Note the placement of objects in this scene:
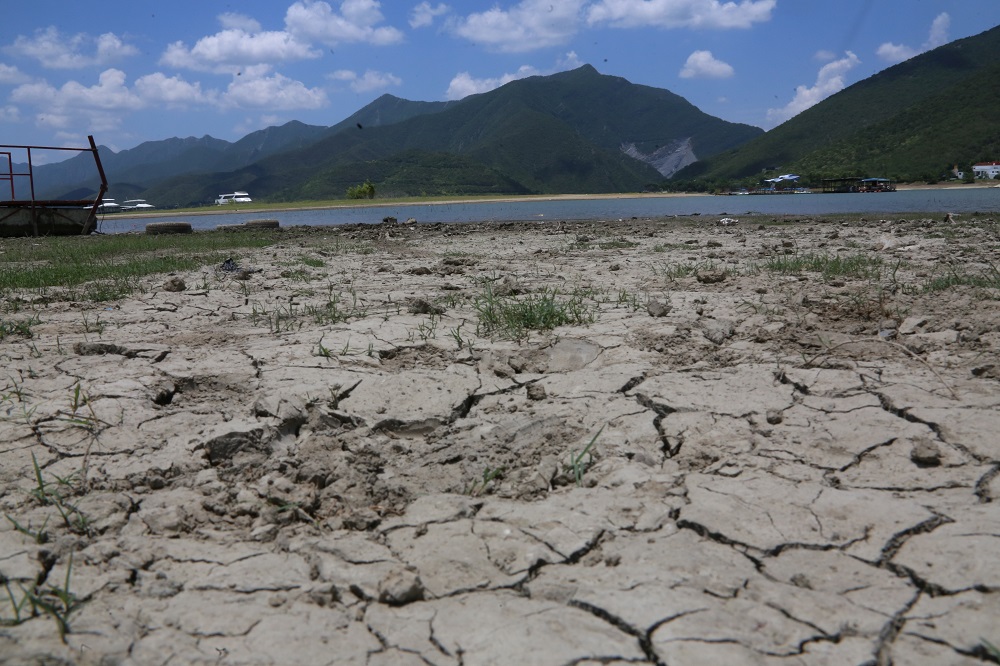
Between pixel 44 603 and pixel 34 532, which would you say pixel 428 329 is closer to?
pixel 34 532

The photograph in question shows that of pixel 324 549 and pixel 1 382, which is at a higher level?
pixel 1 382

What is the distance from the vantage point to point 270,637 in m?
1.55

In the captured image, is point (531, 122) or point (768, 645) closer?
point (768, 645)

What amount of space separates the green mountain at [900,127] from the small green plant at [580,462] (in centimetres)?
6216

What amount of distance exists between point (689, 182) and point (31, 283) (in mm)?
90604

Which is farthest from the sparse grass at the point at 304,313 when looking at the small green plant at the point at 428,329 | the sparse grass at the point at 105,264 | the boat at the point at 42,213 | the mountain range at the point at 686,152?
the mountain range at the point at 686,152

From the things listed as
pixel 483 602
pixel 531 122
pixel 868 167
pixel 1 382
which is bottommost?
pixel 483 602

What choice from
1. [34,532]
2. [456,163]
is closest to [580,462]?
[34,532]

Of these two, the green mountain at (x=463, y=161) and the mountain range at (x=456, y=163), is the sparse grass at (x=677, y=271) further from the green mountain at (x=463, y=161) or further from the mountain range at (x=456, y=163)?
the green mountain at (x=463, y=161)

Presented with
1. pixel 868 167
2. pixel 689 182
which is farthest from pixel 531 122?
pixel 868 167

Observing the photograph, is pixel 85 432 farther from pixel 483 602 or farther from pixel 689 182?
pixel 689 182

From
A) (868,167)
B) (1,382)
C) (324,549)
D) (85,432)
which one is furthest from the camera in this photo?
(868,167)

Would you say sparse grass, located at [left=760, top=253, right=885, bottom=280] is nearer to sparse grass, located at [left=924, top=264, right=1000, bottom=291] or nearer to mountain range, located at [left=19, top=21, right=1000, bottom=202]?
sparse grass, located at [left=924, top=264, right=1000, bottom=291]

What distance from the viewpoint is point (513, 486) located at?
240 cm
